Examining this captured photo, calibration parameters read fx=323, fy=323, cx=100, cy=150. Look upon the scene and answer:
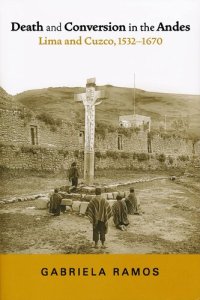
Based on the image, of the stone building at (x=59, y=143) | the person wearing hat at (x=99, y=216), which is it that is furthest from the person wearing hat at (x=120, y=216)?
the stone building at (x=59, y=143)

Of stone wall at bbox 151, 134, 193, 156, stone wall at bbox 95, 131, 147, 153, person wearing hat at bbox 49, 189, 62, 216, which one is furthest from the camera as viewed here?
stone wall at bbox 151, 134, 193, 156

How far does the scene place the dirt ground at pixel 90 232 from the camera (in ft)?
20.9

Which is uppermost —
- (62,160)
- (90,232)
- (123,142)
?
(123,142)

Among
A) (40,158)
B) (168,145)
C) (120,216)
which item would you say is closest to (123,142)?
(168,145)

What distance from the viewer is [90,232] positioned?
6.86 m

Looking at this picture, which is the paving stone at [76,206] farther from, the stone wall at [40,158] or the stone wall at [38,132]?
the stone wall at [38,132]

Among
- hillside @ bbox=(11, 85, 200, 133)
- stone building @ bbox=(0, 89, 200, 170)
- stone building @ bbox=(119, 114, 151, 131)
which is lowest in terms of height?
stone building @ bbox=(0, 89, 200, 170)

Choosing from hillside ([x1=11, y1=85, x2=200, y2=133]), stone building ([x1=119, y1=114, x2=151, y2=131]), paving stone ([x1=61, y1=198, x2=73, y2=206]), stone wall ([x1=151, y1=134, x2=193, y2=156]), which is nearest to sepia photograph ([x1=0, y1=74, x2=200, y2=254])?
paving stone ([x1=61, y1=198, x2=73, y2=206])

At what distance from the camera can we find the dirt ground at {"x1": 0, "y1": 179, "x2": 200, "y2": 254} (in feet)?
20.9

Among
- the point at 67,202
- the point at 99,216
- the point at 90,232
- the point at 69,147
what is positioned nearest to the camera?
the point at 99,216

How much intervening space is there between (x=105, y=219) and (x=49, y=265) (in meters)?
1.40

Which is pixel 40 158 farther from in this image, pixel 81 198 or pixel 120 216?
pixel 120 216

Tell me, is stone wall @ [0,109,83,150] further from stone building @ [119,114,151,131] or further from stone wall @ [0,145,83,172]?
stone building @ [119,114,151,131]

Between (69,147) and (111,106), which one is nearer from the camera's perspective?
(69,147)
